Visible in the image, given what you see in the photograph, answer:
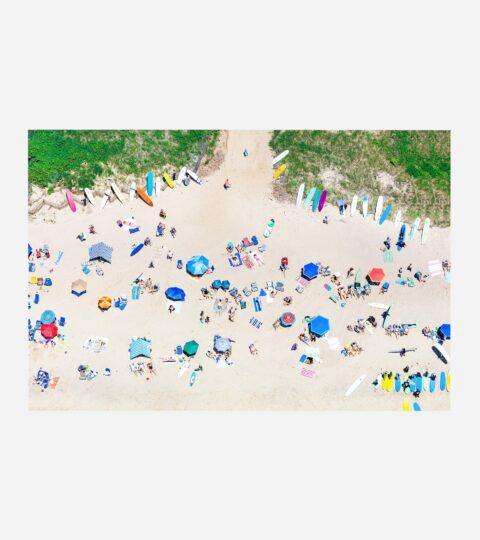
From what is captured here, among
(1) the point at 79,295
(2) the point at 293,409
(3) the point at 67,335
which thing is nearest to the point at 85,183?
(1) the point at 79,295

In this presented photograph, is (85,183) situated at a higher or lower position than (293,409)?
higher

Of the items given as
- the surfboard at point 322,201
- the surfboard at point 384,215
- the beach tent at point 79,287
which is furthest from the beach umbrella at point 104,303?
the surfboard at point 384,215

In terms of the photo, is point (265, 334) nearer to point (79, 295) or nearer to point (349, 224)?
point (349, 224)

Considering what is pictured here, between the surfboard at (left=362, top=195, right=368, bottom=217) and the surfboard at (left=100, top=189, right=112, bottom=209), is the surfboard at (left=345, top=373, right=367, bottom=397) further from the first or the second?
the surfboard at (left=100, top=189, right=112, bottom=209)

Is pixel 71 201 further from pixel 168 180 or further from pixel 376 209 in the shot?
pixel 376 209

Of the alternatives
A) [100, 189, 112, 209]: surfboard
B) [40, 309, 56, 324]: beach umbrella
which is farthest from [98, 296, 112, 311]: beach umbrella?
[100, 189, 112, 209]: surfboard
